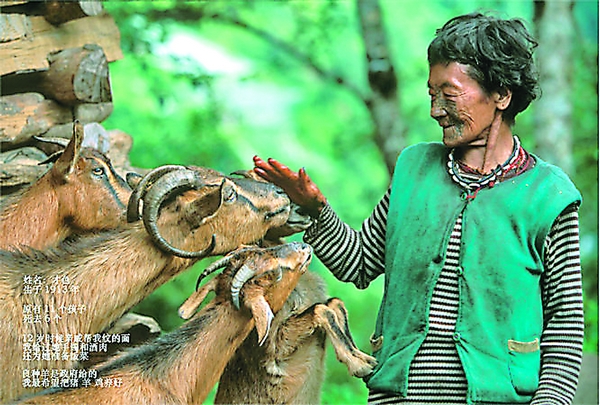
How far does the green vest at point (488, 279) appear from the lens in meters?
3.46

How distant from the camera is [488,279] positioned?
11.5ft

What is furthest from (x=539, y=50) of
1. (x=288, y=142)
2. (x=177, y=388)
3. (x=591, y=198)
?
(x=177, y=388)

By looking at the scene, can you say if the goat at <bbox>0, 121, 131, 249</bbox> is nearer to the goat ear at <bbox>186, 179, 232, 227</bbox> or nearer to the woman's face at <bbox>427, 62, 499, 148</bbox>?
the goat ear at <bbox>186, 179, 232, 227</bbox>

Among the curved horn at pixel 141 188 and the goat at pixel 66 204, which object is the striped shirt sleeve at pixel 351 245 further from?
the goat at pixel 66 204

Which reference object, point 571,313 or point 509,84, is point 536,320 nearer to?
point 571,313

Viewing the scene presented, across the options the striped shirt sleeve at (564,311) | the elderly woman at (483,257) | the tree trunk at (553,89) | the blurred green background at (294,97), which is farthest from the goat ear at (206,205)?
the tree trunk at (553,89)

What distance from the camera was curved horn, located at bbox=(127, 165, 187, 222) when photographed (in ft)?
12.5

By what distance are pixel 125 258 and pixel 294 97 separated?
8955 millimetres

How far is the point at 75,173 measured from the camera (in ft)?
14.6

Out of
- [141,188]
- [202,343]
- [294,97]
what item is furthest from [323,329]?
[294,97]

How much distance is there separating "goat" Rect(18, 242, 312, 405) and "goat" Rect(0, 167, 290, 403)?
245 mm

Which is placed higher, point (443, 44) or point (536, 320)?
point (443, 44)

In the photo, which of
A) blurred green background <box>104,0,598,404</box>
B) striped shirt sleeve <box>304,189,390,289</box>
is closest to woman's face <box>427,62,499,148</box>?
striped shirt sleeve <box>304,189,390,289</box>

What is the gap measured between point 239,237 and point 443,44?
1.44 metres
